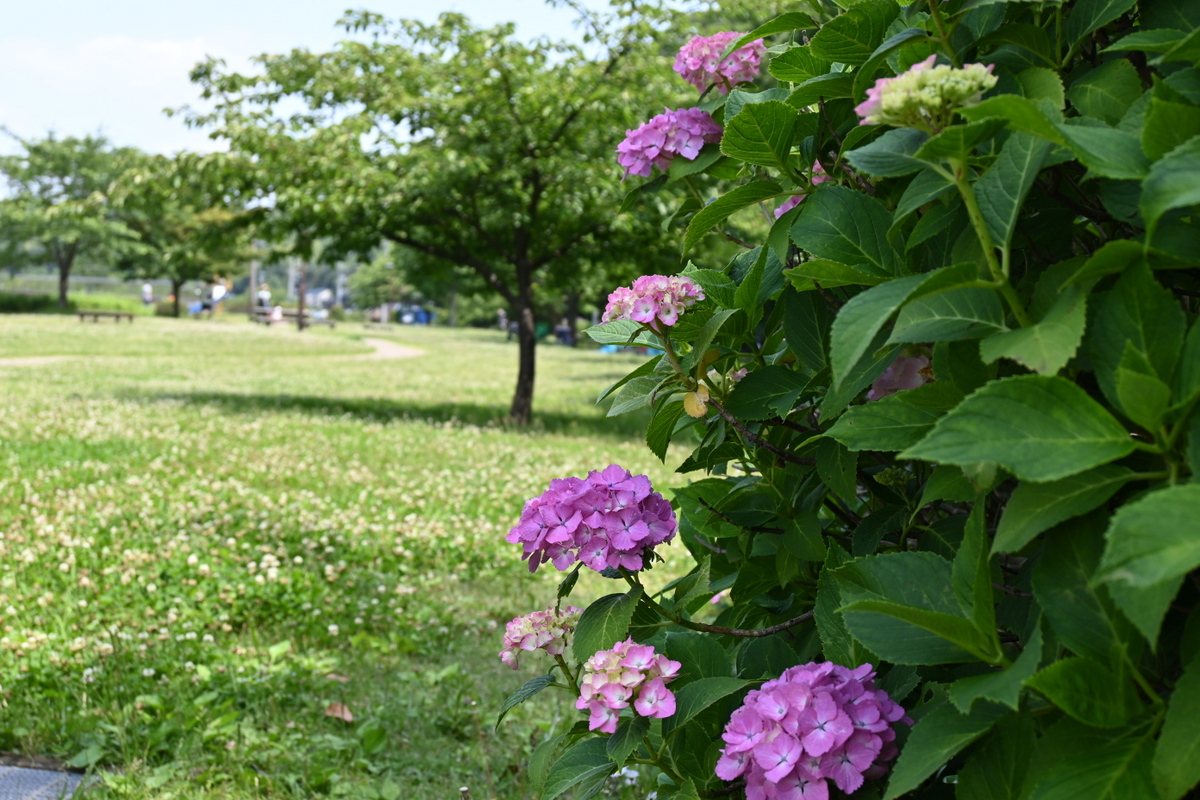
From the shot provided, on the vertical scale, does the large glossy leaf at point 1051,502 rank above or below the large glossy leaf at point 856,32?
below

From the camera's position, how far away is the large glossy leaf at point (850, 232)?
44.5 inches

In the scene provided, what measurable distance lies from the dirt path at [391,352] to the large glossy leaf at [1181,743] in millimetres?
25586

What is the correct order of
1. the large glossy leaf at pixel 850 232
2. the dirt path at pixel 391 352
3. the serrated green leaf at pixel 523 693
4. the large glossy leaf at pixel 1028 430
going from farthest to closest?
the dirt path at pixel 391 352 → the serrated green leaf at pixel 523 693 → the large glossy leaf at pixel 850 232 → the large glossy leaf at pixel 1028 430

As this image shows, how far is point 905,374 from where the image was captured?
1.25m

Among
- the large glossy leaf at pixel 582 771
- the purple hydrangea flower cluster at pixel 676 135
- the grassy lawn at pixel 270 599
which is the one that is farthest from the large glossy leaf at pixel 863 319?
the grassy lawn at pixel 270 599

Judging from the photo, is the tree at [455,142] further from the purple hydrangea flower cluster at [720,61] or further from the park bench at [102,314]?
the park bench at [102,314]

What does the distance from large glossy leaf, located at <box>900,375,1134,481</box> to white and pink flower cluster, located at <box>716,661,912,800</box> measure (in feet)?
1.33

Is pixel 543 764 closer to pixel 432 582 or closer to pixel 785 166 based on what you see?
pixel 785 166

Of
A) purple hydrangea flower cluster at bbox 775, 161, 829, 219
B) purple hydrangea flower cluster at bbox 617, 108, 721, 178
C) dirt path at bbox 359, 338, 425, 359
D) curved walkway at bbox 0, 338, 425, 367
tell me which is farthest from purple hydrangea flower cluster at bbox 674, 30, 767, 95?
dirt path at bbox 359, 338, 425, 359

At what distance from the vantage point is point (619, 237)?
474 inches

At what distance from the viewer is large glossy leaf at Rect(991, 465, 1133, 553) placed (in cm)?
81

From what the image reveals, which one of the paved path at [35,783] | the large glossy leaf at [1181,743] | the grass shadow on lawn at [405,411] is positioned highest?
the large glossy leaf at [1181,743]

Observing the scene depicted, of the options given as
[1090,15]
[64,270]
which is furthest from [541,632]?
[64,270]

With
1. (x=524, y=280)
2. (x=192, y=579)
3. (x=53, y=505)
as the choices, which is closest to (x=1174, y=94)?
(x=192, y=579)
